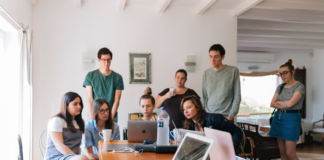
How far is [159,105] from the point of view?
3484 mm

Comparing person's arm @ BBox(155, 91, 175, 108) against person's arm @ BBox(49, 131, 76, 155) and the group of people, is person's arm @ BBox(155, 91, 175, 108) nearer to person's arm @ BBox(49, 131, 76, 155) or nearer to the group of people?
the group of people

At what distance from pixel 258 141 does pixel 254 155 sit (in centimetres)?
25

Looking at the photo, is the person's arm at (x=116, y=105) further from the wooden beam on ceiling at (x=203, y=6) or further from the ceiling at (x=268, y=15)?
the wooden beam on ceiling at (x=203, y=6)

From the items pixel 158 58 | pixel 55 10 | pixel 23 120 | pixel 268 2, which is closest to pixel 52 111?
pixel 23 120

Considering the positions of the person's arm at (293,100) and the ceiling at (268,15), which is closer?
the person's arm at (293,100)

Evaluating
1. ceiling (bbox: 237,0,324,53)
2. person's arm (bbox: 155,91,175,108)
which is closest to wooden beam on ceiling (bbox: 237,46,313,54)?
ceiling (bbox: 237,0,324,53)

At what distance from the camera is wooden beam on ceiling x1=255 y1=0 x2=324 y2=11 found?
408 centimetres

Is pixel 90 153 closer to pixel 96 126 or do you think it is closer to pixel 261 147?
pixel 96 126

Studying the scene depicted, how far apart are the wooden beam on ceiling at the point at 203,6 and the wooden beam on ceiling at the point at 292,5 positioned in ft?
2.59

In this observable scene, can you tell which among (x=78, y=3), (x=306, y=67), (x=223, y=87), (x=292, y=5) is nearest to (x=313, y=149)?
(x=306, y=67)

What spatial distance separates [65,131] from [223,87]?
1.82 m

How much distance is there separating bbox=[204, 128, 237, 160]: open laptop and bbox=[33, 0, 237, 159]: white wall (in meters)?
3.01

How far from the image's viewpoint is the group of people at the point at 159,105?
2.32 meters

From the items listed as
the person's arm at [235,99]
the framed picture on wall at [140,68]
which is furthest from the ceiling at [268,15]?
the person's arm at [235,99]
